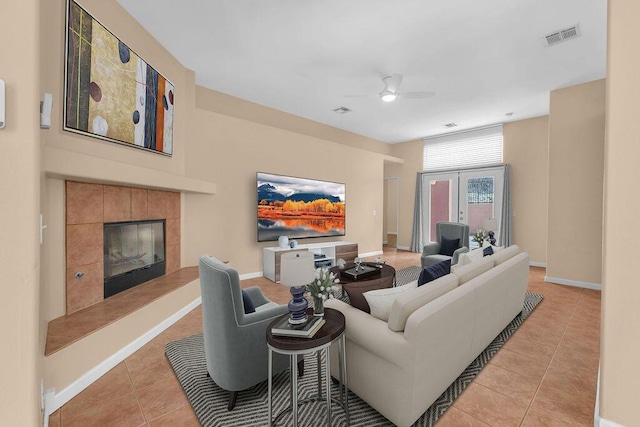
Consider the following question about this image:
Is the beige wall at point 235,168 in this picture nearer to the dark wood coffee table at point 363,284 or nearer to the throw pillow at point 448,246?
the dark wood coffee table at point 363,284

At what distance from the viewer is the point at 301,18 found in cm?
278

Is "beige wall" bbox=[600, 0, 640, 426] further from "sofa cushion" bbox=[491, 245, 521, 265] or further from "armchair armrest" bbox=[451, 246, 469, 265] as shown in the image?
"armchair armrest" bbox=[451, 246, 469, 265]

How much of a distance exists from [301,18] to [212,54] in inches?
54.4

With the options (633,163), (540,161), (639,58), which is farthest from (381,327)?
(540,161)

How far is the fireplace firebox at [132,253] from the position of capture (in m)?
2.74

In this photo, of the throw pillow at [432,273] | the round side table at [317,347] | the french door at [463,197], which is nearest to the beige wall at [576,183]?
the french door at [463,197]

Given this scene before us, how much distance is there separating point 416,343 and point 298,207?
4.08 m

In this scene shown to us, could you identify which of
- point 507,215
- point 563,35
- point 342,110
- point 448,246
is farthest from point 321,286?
point 507,215

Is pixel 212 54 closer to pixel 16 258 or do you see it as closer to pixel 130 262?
pixel 130 262

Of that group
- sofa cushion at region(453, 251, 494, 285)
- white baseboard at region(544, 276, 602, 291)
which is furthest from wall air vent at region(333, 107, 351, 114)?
white baseboard at region(544, 276, 602, 291)

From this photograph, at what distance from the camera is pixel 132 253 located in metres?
3.04

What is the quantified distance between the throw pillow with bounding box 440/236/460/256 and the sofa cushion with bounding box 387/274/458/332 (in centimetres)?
357

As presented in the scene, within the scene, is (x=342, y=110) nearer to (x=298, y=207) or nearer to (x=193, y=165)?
(x=298, y=207)

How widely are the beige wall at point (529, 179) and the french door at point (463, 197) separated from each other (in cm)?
34
